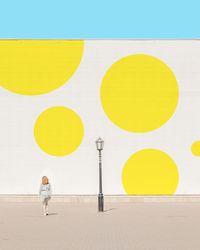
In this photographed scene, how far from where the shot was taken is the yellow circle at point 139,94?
26.9 meters

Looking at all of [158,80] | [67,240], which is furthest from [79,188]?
[67,240]

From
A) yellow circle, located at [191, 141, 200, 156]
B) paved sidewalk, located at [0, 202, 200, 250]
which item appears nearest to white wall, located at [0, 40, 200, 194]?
yellow circle, located at [191, 141, 200, 156]

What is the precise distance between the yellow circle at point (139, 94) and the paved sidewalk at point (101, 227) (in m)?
4.86

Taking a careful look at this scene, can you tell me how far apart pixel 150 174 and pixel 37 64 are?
348 inches

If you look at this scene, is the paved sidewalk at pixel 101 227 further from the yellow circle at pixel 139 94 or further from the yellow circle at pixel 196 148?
the yellow circle at pixel 139 94

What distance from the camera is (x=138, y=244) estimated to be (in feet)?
44.3

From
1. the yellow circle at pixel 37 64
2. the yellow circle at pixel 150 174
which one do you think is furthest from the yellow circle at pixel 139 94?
the yellow circle at pixel 37 64

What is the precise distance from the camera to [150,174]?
27.0 m

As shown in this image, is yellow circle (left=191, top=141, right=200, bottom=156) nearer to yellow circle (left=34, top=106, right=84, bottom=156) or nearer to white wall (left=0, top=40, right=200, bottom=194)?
white wall (left=0, top=40, right=200, bottom=194)

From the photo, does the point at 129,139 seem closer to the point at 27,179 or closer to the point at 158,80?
the point at 158,80

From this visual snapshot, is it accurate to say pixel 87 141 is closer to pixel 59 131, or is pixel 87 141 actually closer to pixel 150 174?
pixel 59 131

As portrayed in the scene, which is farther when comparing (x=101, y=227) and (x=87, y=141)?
(x=87, y=141)


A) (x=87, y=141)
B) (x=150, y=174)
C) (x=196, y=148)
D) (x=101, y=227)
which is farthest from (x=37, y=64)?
(x=101, y=227)

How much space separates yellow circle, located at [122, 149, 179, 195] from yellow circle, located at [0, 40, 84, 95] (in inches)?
239
